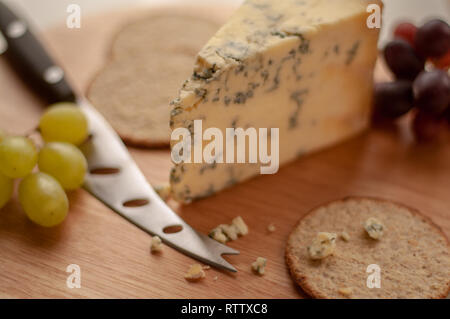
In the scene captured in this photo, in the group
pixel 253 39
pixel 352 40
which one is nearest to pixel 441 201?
pixel 352 40

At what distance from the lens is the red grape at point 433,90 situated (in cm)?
157

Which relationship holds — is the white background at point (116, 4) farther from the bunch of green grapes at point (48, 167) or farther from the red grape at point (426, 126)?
the bunch of green grapes at point (48, 167)

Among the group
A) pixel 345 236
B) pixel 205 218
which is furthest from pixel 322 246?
pixel 205 218

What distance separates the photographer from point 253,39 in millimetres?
1446

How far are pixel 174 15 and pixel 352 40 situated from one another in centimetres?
81

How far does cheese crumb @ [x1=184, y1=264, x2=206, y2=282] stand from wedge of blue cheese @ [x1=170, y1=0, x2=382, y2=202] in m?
0.26

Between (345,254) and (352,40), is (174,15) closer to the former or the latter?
(352,40)

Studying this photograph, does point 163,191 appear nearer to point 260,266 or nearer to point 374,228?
point 260,266

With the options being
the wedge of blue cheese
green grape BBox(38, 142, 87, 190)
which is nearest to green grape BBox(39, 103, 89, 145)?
green grape BBox(38, 142, 87, 190)

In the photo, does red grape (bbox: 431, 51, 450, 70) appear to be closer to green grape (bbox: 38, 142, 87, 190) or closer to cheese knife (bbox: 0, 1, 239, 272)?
cheese knife (bbox: 0, 1, 239, 272)

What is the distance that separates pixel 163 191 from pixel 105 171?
0.61 feet

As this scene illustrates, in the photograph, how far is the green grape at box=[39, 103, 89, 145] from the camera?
1566 mm

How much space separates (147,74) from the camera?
1867mm

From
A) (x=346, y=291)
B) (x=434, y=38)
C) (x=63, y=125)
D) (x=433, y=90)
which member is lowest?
(x=346, y=291)
